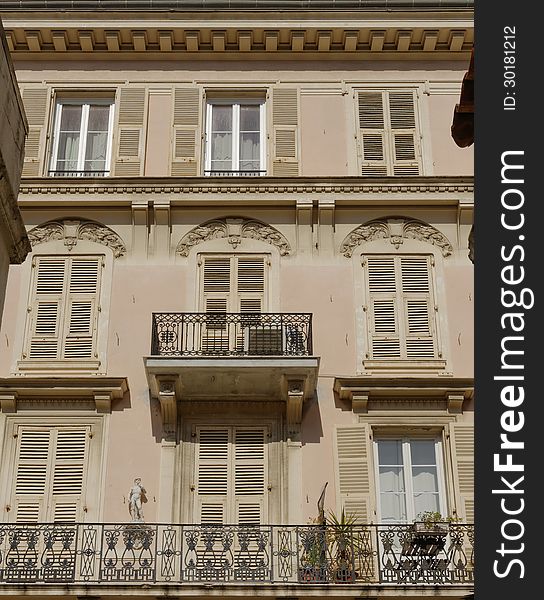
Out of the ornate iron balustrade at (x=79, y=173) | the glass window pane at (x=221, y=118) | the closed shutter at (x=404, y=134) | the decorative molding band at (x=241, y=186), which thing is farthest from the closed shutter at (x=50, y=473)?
the closed shutter at (x=404, y=134)

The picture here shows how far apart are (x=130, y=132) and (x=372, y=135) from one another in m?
4.56

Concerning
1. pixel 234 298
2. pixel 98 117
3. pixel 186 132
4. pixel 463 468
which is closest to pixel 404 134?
pixel 186 132

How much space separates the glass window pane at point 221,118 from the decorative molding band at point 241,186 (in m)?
1.61

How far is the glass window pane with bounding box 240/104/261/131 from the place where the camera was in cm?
2064

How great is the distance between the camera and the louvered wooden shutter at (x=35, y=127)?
1983cm

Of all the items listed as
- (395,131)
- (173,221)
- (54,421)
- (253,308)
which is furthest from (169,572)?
(395,131)

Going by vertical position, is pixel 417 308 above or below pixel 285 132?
below

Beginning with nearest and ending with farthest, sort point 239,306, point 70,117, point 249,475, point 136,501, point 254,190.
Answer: point 136,501, point 249,475, point 239,306, point 254,190, point 70,117

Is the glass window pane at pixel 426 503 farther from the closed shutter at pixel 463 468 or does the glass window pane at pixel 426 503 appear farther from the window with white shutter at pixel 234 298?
the window with white shutter at pixel 234 298

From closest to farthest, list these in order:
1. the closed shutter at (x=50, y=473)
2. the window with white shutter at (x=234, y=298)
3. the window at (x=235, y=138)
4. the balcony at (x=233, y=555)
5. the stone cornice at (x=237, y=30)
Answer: the balcony at (x=233, y=555) < the closed shutter at (x=50, y=473) < the window with white shutter at (x=234, y=298) < the window at (x=235, y=138) < the stone cornice at (x=237, y=30)

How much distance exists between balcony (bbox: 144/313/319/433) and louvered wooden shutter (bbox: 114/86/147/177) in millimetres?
3311

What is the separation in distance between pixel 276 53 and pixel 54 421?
8.41 metres

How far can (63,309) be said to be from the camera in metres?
18.7

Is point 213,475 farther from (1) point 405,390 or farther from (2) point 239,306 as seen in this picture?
(1) point 405,390
